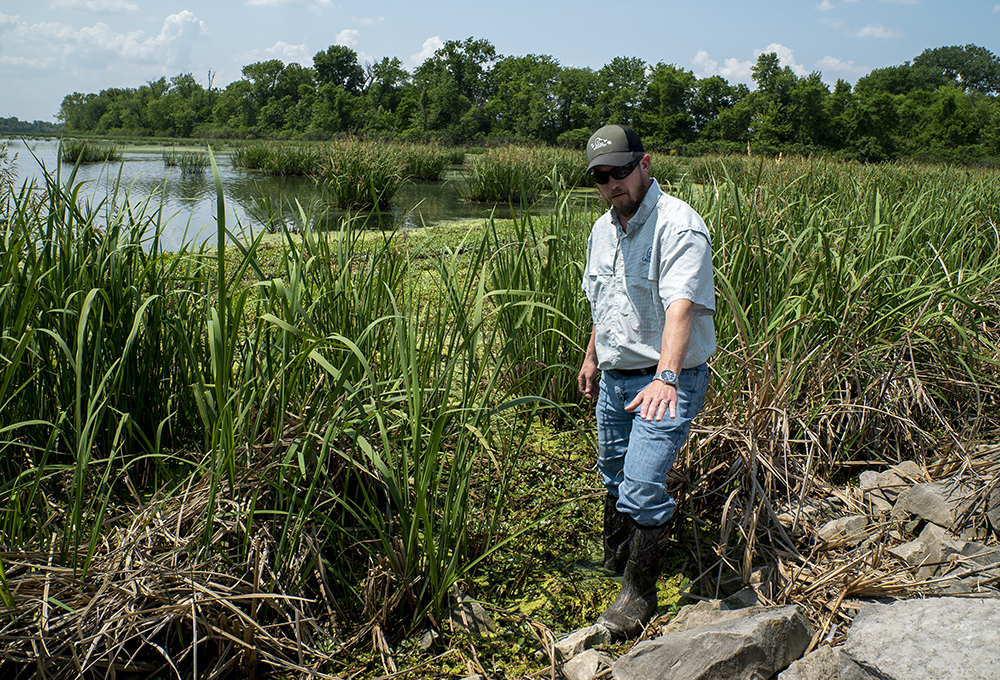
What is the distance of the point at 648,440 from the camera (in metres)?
1.57

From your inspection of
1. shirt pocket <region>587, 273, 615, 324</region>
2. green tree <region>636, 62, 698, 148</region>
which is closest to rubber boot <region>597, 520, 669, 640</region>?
shirt pocket <region>587, 273, 615, 324</region>

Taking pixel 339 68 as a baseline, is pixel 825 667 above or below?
below

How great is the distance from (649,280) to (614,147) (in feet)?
1.15

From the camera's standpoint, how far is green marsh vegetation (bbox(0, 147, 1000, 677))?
1.36 m

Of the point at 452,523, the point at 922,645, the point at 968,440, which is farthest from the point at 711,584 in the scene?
the point at 968,440

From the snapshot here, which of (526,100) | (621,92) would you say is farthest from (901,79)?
(526,100)

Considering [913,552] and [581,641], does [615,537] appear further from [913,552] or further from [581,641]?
[913,552]

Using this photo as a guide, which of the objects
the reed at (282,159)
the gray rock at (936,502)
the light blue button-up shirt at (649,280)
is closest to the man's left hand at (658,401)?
the light blue button-up shirt at (649,280)

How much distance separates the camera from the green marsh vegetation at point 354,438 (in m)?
1.36

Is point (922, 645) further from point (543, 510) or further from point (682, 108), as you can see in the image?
point (682, 108)

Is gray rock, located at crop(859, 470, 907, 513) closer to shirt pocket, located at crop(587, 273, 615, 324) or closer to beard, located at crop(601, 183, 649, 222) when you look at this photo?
shirt pocket, located at crop(587, 273, 615, 324)

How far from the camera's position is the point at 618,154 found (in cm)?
159

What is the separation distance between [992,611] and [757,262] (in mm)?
1522

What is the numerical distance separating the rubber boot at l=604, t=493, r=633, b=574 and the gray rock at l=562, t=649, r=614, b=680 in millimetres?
409
